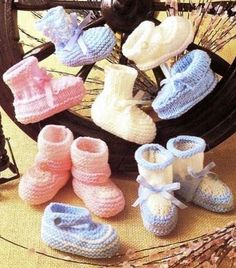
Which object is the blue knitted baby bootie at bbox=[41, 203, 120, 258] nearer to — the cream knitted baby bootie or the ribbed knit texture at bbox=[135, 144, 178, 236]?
the ribbed knit texture at bbox=[135, 144, 178, 236]

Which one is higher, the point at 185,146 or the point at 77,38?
the point at 77,38

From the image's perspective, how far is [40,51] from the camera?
1271 millimetres

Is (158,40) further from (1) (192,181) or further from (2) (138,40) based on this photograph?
(1) (192,181)

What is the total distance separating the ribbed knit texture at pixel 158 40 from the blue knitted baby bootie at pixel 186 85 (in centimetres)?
4

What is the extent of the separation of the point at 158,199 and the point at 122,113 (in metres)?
0.21

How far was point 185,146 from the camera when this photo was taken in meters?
1.28

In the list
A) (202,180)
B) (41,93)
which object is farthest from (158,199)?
(41,93)

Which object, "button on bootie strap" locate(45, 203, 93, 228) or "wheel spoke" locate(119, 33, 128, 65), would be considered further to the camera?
"wheel spoke" locate(119, 33, 128, 65)

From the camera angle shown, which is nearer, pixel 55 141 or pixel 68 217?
pixel 68 217

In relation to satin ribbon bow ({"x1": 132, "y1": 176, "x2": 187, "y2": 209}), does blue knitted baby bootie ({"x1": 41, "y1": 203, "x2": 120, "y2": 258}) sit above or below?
below

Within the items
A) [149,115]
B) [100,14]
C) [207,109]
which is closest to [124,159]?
[149,115]

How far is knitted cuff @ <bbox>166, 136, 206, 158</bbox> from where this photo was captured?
1.22 meters

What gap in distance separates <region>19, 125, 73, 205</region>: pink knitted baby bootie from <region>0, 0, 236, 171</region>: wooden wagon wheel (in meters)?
0.05

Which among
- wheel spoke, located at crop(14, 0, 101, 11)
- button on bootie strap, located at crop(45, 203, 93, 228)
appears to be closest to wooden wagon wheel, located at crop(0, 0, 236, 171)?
wheel spoke, located at crop(14, 0, 101, 11)
